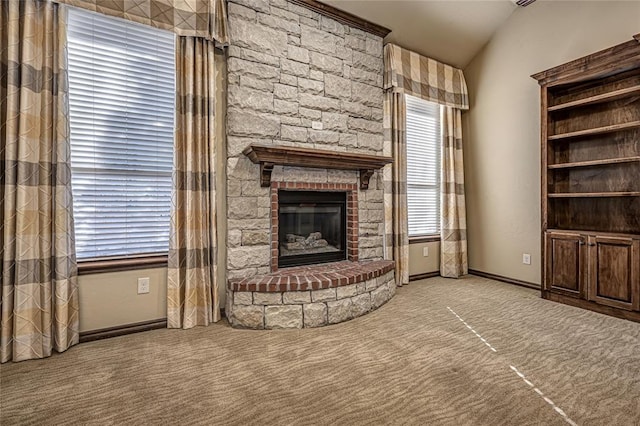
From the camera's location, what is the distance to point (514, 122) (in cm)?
386

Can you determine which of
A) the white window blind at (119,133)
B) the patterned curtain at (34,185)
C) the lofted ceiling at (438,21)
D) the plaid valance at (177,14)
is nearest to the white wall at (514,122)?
the lofted ceiling at (438,21)

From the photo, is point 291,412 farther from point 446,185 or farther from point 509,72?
point 509,72

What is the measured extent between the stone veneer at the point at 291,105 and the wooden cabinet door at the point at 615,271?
6.58 ft

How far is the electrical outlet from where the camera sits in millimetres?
2537

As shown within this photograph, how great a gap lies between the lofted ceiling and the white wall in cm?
20

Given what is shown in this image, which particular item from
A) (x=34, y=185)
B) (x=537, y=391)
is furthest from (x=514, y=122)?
(x=34, y=185)

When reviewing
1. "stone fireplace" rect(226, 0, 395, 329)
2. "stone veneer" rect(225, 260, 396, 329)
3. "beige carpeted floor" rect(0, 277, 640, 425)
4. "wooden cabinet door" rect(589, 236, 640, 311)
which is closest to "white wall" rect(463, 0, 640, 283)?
"wooden cabinet door" rect(589, 236, 640, 311)

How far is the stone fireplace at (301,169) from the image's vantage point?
2646 millimetres

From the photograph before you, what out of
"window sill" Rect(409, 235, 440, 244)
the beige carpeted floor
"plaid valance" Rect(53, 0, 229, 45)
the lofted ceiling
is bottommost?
the beige carpeted floor

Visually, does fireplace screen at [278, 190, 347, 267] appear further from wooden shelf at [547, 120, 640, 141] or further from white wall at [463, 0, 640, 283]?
wooden shelf at [547, 120, 640, 141]

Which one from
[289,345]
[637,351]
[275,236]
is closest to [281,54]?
[275,236]

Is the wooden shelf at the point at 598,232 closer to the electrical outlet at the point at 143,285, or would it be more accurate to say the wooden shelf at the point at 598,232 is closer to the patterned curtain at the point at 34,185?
the electrical outlet at the point at 143,285

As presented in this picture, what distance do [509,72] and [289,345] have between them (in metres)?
4.13

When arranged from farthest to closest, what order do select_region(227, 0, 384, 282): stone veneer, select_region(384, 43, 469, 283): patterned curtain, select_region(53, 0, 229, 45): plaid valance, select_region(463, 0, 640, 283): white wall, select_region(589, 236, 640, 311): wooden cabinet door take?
select_region(384, 43, 469, 283): patterned curtain, select_region(463, 0, 640, 283): white wall, select_region(227, 0, 384, 282): stone veneer, select_region(589, 236, 640, 311): wooden cabinet door, select_region(53, 0, 229, 45): plaid valance
